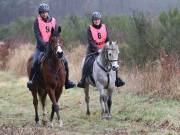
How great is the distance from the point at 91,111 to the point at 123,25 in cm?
1236

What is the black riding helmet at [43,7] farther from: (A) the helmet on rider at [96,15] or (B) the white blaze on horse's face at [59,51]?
(A) the helmet on rider at [96,15]

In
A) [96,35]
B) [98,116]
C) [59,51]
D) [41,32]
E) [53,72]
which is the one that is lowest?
[98,116]

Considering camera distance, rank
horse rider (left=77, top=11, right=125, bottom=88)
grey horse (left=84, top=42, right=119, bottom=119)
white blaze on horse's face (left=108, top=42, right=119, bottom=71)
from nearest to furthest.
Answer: white blaze on horse's face (left=108, top=42, right=119, bottom=71) → grey horse (left=84, top=42, right=119, bottom=119) → horse rider (left=77, top=11, right=125, bottom=88)

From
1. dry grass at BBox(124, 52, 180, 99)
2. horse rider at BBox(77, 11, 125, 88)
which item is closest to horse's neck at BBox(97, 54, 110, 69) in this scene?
horse rider at BBox(77, 11, 125, 88)

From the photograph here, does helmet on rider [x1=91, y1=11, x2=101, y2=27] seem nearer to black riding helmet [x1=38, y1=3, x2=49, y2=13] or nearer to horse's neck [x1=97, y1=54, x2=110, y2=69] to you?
horse's neck [x1=97, y1=54, x2=110, y2=69]

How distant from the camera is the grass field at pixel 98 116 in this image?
11398 millimetres

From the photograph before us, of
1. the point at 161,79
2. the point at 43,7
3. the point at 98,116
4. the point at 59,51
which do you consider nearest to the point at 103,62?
→ the point at 98,116

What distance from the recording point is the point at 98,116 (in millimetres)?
14031

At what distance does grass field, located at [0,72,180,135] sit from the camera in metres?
11.4

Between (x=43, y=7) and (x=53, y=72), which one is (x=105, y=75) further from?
(x=43, y=7)

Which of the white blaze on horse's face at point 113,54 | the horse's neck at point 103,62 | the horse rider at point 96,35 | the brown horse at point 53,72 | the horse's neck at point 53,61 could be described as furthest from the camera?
the horse rider at point 96,35

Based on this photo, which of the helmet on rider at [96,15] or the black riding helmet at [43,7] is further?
the helmet on rider at [96,15]

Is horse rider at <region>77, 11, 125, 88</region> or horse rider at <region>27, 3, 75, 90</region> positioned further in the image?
horse rider at <region>77, 11, 125, 88</region>

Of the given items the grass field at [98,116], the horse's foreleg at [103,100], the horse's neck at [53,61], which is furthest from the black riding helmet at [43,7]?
the grass field at [98,116]
